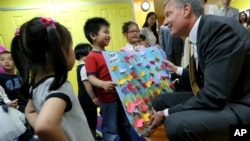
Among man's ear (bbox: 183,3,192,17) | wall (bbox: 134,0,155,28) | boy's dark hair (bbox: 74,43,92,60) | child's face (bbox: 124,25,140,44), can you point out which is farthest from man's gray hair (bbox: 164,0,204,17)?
wall (bbox: 134,0,155,28)

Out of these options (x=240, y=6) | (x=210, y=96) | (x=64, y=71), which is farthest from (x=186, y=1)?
(x=240, y=6)

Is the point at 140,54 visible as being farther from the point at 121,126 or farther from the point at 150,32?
the point at 150,32

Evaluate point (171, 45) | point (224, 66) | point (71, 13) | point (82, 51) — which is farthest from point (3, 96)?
point (71, 13)

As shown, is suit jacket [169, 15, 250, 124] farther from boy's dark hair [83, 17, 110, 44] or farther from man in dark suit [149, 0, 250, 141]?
boy's dark hair [83, 17, 110, 44]

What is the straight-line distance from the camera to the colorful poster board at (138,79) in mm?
1623

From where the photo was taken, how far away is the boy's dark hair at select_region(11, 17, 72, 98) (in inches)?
33.9

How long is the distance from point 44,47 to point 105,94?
3.04 ft

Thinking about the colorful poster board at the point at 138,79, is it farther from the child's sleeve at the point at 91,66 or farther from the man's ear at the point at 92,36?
the man's ear at the point at 92,36

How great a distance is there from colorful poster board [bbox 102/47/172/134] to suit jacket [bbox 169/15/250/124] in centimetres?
44

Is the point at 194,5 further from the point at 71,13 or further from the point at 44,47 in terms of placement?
the point at 71,13

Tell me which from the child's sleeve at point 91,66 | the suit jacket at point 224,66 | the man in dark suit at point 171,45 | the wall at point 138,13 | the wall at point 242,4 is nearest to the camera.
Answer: the suit jacket at point 224,66

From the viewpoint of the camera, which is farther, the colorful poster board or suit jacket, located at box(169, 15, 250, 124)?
the colorful poster board

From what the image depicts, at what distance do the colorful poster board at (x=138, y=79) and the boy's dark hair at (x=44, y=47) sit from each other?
75cm

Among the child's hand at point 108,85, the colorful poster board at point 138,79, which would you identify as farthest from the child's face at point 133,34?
the child's hand at point 108,85
